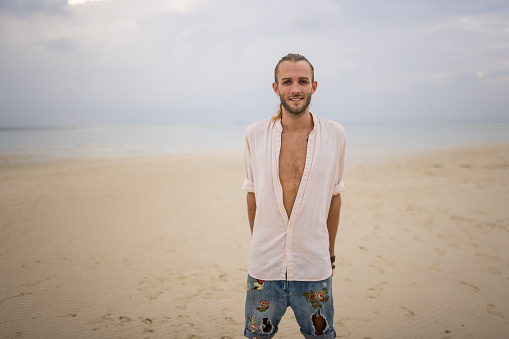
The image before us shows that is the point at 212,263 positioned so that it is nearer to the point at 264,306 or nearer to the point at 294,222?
the point at 264,306

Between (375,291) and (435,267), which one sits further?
(435,267)

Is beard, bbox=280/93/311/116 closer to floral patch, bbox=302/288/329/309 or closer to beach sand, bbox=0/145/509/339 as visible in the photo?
floral patch, bbox=302/288/329/309

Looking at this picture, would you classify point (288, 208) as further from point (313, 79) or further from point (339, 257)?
point (339, 257)

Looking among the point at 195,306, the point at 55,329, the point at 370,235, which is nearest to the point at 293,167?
the point at 195,306

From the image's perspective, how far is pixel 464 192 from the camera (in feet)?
30.7

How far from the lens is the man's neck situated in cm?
218

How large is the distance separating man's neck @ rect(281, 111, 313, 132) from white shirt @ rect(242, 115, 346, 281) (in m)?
0.10

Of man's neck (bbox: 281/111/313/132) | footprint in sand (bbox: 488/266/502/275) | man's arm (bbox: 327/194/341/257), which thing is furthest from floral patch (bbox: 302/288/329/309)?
footprint in sand (bbox: 488/266/502/275)

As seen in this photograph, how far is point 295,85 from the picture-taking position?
207cm

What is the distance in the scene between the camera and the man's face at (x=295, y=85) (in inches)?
81.7

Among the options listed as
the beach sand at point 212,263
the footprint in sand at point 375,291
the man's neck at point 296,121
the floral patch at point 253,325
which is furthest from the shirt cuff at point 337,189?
the footprint in sand at point 375,291

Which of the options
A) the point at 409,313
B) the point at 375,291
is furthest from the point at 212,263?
the point at 409,313

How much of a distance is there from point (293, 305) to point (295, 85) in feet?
4.79

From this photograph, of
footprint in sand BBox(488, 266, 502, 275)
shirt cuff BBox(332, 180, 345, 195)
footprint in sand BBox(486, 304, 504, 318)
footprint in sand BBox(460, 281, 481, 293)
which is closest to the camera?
shirt cuff BBox(332, 180, 345, 195)
